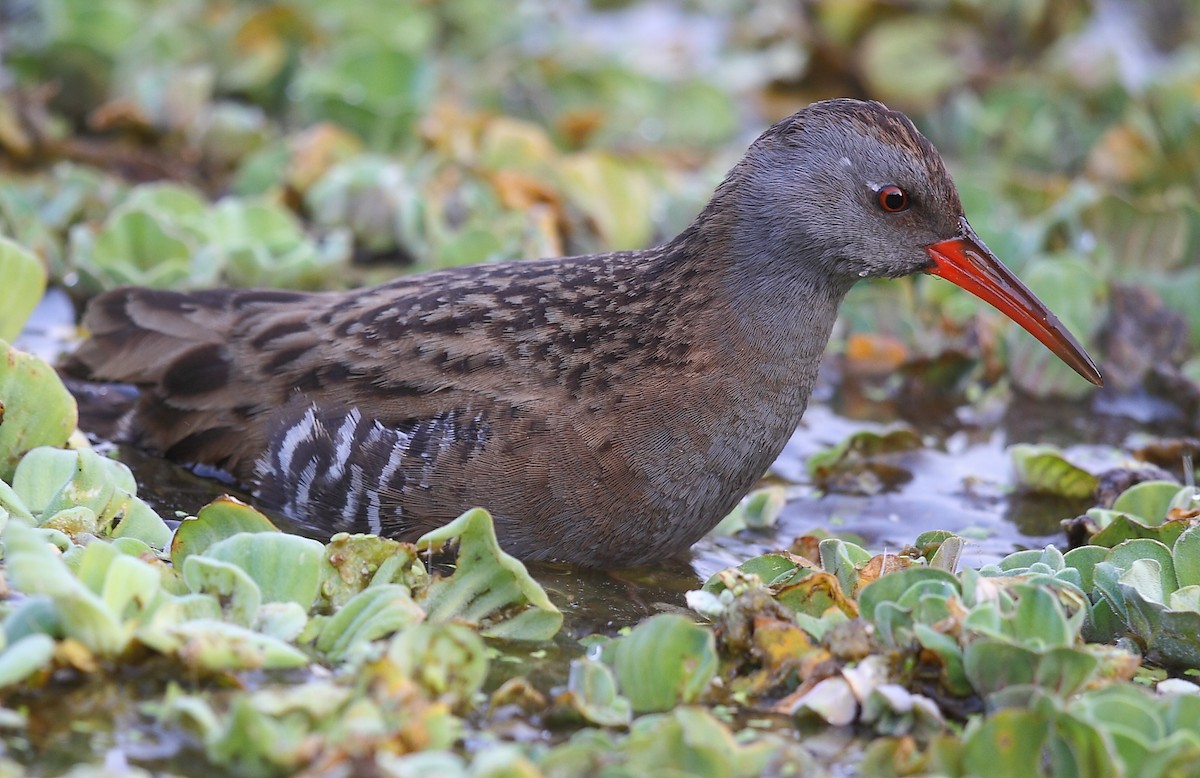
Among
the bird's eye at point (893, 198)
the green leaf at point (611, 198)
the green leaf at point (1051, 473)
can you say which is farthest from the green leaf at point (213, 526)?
the green leaf at point (611, 198)

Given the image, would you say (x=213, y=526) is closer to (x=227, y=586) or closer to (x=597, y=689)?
(x=227, y=586)

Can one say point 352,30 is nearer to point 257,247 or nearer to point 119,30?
point 119,30

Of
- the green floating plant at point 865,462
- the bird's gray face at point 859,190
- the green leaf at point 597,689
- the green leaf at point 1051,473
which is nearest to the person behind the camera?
the green leaf at point 597,689

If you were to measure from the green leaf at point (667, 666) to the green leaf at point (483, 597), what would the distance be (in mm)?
376

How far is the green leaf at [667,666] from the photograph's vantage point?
3400 millimetres

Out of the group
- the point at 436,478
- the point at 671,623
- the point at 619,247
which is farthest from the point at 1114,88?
the point at 671,623

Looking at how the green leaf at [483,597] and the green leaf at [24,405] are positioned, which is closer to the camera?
the green leaf at [483,597]

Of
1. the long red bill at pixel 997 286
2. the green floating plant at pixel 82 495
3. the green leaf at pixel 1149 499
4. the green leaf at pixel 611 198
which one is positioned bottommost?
the green floating plant at pixel 82 495

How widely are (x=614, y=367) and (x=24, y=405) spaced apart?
161 cm

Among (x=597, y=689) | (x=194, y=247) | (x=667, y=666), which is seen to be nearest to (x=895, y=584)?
(x=667, y=666)

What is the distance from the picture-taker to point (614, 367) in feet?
14.5

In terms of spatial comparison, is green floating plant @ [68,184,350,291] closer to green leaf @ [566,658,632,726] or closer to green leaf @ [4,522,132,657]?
green leaf @ [4,522,132,657]

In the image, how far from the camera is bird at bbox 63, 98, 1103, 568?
170 inches

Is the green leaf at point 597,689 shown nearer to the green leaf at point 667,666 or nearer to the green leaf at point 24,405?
the green leaf at point 667,666
